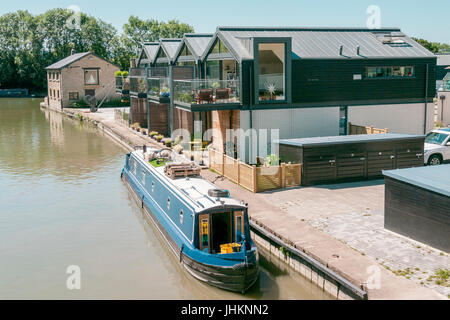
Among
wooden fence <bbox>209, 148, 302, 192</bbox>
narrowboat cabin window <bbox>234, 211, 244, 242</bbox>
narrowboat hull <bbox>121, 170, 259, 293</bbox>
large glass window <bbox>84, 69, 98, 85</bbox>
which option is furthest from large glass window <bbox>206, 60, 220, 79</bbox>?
large glass window <bbox>84, 69, 98, 85</bbox>

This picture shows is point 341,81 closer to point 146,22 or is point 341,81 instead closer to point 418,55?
point 418,55

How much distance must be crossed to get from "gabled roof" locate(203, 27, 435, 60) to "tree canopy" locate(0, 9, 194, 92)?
7688cm

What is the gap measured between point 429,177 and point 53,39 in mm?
96644

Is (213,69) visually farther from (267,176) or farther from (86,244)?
(86,244)

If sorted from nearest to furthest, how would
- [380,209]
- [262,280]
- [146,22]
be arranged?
1. [262,280]
2. [380,209]
3. [146,22]

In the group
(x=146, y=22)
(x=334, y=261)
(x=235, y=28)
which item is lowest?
(x=334, y=261)

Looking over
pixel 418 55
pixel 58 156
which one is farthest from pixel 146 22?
pixel 418 55

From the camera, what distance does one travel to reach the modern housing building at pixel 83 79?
66625mm

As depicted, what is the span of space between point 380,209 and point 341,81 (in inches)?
407

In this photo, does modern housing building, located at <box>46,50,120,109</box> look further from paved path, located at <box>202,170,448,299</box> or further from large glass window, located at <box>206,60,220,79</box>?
paved path, located at <box>202,170,448,299</box>

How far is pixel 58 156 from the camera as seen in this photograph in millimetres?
33094

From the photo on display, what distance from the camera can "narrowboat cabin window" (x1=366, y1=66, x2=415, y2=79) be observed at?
27.1 meters

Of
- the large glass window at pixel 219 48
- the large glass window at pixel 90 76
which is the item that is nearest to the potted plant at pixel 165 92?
the large glass window at pixel 219 48

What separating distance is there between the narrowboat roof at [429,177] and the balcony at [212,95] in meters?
10.6
